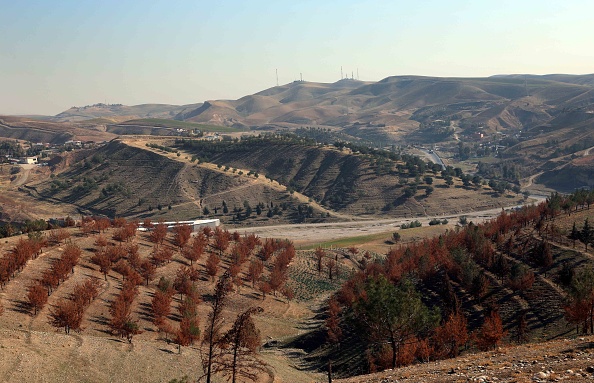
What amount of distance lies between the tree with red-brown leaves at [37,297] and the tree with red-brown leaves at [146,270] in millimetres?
17948

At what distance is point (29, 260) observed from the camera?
57.9 meters

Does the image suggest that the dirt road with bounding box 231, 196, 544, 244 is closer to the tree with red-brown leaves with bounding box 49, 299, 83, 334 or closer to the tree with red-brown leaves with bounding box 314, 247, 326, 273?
the tree with red-brown leaves with bounding box 314, 247, 326, 273

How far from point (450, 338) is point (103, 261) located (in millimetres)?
41166

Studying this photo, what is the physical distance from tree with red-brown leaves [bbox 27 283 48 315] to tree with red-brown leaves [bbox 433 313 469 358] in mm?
35018

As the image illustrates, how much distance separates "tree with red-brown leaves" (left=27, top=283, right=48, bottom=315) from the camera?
151 feet

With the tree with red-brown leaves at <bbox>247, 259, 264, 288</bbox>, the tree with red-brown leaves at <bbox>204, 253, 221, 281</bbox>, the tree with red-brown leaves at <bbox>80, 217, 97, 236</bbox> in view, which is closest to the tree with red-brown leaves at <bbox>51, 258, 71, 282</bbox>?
the tree with red-brown leaves at <bbox>80, 217, 97, 236</bbox>

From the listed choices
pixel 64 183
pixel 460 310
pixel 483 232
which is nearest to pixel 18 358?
pixel 460 310

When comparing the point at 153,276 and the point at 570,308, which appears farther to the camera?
the point at 153,276

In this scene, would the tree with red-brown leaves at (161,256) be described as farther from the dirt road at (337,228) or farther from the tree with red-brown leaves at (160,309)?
the dirt road at (337,228)

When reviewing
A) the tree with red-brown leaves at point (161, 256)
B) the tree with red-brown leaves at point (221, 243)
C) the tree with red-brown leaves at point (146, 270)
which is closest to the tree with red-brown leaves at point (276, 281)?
the tree with red-brown leaves at point (221, 243)

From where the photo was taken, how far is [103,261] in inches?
2442

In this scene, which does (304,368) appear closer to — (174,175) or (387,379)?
(387,379)

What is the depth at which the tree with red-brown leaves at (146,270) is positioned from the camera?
65188 mm

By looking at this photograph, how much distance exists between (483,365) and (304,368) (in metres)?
27.3
